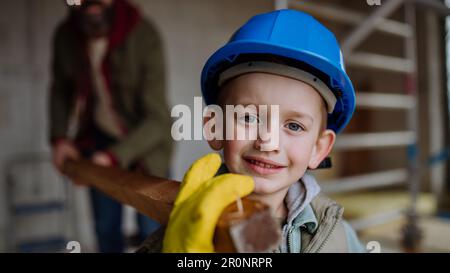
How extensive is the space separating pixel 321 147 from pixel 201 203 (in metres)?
0.18

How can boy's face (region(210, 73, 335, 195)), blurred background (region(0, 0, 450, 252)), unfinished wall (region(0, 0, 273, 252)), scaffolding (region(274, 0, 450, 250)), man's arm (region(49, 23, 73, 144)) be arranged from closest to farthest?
1. boy's face (region(210, 73, 335, 195))
2. scaffolding (region(274, 0, 450, 250))
3. man's arm (region(49, 23, 73, 144))
4. blurred background (region(0, 0, 450, 252))
5. unfinished wall (region(0, 0, 273, 252))

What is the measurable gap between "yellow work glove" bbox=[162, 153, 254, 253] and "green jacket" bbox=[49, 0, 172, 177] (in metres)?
0.43

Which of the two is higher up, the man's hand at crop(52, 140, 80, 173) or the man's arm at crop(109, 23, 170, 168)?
the man's arm at crop(109, 23, 170, 168)

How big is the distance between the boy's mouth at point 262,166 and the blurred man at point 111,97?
38cm

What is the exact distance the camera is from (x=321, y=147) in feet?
1.22

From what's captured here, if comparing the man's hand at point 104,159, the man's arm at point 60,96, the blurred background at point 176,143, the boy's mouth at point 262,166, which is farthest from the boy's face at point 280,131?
the blurred background at point 176,143

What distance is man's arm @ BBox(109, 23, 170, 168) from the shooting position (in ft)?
2.43

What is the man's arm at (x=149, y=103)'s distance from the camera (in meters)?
0.74

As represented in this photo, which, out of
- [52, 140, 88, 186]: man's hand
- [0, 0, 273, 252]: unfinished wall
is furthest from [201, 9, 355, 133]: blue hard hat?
[0, 0, 273, 252]: unfinished wall

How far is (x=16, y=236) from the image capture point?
1552mm

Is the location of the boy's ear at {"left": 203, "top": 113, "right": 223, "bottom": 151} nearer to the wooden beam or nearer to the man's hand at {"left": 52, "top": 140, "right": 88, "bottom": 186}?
the wooden beam

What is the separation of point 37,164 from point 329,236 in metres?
1.53

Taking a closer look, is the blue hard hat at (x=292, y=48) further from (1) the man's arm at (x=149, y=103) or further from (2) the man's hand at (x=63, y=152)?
(2) the man's hand at (x=63, y=152)

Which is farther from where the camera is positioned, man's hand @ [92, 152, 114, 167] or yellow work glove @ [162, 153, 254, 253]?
man's hand @ [92, 152, 114, 167]
